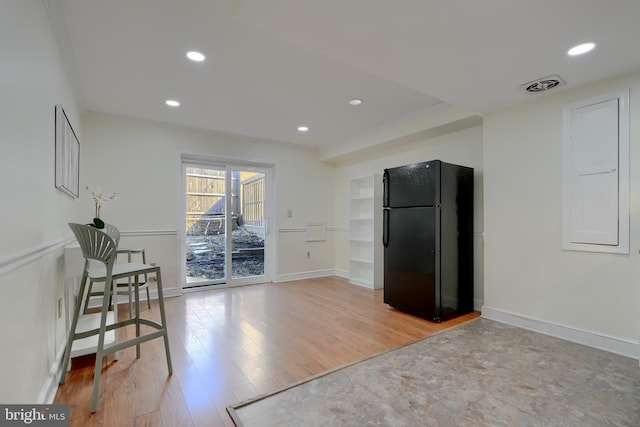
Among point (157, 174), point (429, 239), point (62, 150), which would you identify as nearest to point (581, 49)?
point (429, 239)

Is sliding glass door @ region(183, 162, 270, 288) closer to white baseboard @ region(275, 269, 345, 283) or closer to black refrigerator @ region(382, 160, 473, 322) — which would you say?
white baseboard @ region(275, 269, 345, 283)

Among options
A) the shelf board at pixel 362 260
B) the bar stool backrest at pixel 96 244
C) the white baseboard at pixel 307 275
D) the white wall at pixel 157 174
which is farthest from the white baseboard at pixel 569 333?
the bar stool backrest at pixel 96 244

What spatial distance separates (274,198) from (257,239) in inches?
31.4

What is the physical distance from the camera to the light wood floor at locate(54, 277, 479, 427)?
1.72 m

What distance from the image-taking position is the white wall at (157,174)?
379cm

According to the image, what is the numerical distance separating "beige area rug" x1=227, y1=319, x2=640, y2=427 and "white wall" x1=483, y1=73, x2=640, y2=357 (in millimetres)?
297

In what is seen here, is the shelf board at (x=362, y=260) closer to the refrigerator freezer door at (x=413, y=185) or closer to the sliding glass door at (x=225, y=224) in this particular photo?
the refrigerator freezer door at (x=413, y=185)

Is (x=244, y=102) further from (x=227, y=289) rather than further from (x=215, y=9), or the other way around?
(x=227, y=289)

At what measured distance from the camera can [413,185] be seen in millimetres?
3324

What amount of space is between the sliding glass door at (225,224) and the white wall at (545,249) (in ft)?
11.6

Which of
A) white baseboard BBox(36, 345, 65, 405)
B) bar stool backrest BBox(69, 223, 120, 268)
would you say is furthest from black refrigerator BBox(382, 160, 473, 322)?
white baseboard BBox(36, 345, 65, 405)

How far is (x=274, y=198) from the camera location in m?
5.19

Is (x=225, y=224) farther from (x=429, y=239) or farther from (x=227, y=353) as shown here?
(x=429, y=239)

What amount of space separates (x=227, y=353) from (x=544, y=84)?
11.7 ft
